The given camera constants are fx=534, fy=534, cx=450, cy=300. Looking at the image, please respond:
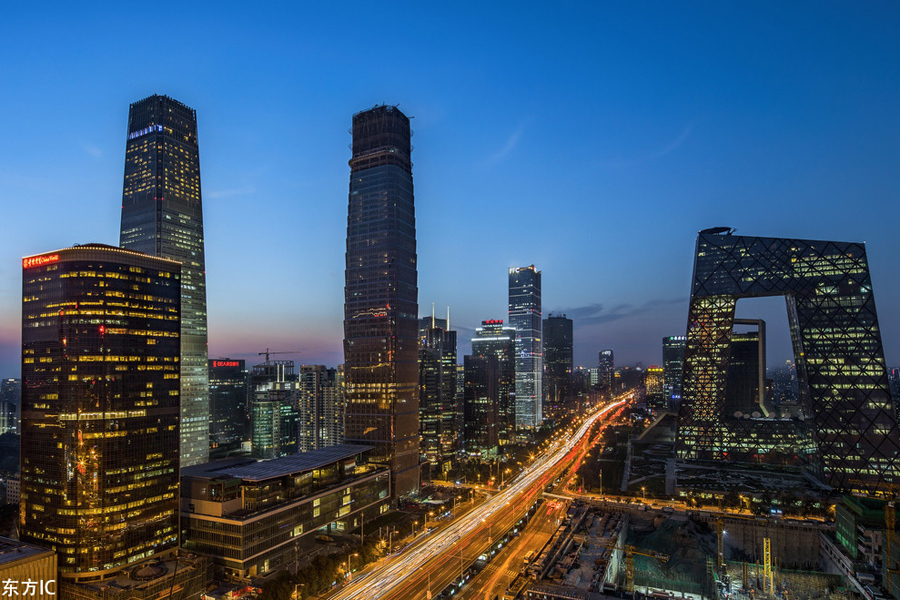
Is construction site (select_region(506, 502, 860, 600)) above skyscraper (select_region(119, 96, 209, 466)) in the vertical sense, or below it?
below

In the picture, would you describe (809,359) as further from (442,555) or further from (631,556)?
(442,555)

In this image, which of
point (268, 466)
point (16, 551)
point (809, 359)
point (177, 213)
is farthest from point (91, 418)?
point (809, 359)

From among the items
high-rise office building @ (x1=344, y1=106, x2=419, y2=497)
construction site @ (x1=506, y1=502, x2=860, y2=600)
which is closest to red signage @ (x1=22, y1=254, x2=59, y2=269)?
high-rise office building @ (x1=344, y1=106, x2=419, y2=497)

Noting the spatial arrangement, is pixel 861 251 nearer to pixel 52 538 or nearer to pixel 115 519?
pixel 115 519

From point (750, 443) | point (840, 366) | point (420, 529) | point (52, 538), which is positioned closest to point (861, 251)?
point (840, 366)

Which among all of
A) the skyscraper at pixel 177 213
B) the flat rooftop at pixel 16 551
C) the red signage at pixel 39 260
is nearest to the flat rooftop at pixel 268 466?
the flat rooftop at pixel 16 551

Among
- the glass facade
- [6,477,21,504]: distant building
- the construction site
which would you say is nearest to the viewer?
the construction site

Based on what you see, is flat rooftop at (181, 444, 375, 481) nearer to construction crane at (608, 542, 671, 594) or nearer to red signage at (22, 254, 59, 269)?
red signage at (22, 254, 59, 269)
